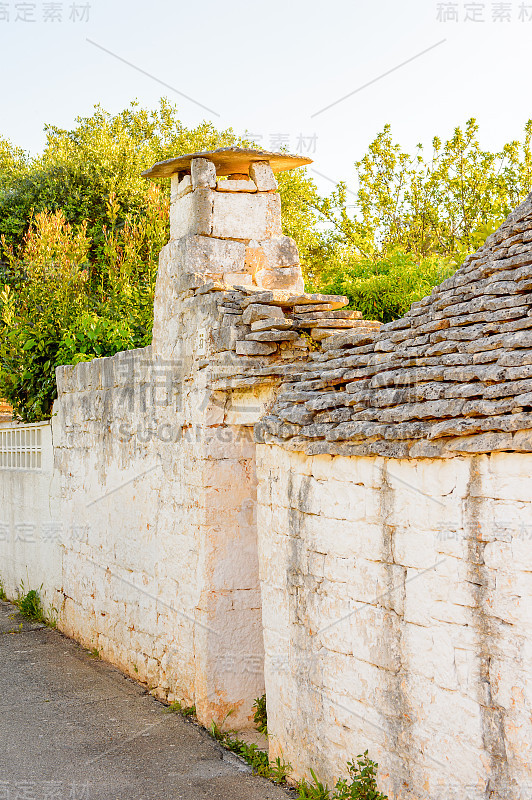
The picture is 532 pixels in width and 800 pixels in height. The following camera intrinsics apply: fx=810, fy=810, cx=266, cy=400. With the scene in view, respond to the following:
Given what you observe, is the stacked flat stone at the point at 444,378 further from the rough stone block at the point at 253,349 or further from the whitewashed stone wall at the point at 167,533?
the whitewashed stone wall at the point at 167,533

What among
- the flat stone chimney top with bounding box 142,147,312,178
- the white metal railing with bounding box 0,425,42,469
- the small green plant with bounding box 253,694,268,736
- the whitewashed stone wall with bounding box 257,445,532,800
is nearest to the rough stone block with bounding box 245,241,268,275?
the flat stone chimney top with bounding box 142,147,312,178

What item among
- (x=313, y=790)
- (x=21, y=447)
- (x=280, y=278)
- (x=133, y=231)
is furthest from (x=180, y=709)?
(x=133, y=231)

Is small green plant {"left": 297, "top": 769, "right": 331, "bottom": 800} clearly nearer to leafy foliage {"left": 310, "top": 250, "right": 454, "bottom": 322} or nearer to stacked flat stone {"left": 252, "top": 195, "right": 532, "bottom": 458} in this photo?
stacked flat stone {"left": 252, "top": 195, "right": 532, "bottom": 458}

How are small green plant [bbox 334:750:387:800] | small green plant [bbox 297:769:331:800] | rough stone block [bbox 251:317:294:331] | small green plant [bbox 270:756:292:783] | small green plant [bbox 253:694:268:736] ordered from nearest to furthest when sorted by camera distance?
small green plant [bbox 334:750:387:800], small green plant [bbox 297:769:331:800], small green plant [bbox 270:756:292:783], rough stone block [bbox 251:317:294:331], small green plant [bbox 253:694:268:736]

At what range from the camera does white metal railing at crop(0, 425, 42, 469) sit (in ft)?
31.2

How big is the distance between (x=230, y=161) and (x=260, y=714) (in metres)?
4.10

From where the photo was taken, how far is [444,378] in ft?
12.0

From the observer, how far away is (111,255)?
12898 millimetres

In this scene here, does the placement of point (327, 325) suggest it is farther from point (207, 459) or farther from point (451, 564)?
point (451, 564)

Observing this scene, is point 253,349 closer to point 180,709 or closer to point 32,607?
point 180,709

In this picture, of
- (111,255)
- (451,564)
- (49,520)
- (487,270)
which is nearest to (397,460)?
(451,564)

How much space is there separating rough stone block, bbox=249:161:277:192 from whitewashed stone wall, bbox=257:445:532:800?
7.82 ft

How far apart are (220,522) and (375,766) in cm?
215

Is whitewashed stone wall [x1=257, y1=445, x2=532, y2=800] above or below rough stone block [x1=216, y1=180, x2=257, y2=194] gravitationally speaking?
below
